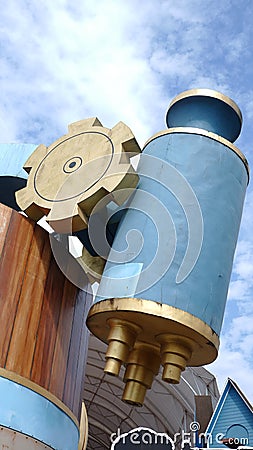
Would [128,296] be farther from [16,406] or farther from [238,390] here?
[238,390]

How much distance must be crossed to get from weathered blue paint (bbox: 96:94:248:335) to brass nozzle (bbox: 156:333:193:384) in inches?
12.2

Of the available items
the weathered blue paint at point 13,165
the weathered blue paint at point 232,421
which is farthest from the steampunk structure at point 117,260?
the weathered blue paint at point 232,421

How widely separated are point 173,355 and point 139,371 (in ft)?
1.61

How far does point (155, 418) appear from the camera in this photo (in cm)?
2203

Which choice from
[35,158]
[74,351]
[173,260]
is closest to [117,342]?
[173,260]

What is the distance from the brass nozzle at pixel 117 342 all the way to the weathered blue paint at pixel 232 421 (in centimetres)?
236

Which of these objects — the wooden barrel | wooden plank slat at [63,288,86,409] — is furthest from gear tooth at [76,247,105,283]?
wooden plank slat at [63,288,86,409]

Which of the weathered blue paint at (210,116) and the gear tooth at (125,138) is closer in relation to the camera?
the gear tooth at (125,138)

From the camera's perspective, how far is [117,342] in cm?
558

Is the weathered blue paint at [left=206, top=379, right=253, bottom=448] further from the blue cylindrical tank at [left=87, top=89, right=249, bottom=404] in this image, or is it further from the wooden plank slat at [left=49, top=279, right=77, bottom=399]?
the wooden plank slat at [left=49, top=279, right=77, bottom=399]

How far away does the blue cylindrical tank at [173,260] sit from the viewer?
18.1ft

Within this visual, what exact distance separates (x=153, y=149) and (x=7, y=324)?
260 centimetres

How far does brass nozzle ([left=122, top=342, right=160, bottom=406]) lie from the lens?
5.79 metres

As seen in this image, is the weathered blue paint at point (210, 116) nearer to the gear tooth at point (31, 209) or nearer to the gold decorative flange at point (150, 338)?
the gear tooth at point (31, 209)
